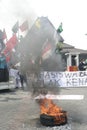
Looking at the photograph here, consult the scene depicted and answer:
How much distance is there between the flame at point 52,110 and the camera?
10.9m

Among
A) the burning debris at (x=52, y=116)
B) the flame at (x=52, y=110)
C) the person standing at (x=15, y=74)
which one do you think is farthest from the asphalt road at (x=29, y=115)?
the person standing at (x=15, y=74)

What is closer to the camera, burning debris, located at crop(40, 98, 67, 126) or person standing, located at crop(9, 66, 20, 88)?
burning debris, located at crop(40, 98, 67, 126)

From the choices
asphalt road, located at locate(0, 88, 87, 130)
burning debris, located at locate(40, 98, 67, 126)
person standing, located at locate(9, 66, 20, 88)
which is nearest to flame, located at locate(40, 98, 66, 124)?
burning debris, located at locate(40, 98, 67, 126)

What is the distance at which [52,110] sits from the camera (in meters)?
11.4

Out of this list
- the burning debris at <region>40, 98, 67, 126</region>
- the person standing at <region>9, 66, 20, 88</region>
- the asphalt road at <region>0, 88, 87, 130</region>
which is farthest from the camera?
the person standing at <region>9, 66, 20, 88</region>

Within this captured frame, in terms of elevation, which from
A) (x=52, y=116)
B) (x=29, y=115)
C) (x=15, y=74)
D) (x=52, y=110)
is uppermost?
(x=15, y=74)

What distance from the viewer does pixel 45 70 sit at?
43.7 ft

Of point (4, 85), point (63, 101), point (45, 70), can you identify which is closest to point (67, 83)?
point (4, 85)

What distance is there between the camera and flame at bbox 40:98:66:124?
10919 millimetres

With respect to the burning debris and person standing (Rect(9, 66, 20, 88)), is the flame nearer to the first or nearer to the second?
the burning debris

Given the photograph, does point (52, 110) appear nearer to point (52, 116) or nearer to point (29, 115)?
point (52, 116)

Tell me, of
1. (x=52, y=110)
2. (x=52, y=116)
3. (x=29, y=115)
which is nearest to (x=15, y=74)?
(x=29, y=115)

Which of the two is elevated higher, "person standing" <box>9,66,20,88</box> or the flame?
"person standing" <box>9,66,20,88</box>

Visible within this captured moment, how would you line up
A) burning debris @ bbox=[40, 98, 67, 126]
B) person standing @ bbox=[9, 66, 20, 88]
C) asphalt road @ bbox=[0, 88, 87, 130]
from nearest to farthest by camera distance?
burning debris @ bbox=[40, 98, 67, 126], asphalt road @ bbox=[0, 88, 87, 130], person standing @ bbox=[9, 66, 20, 88]
